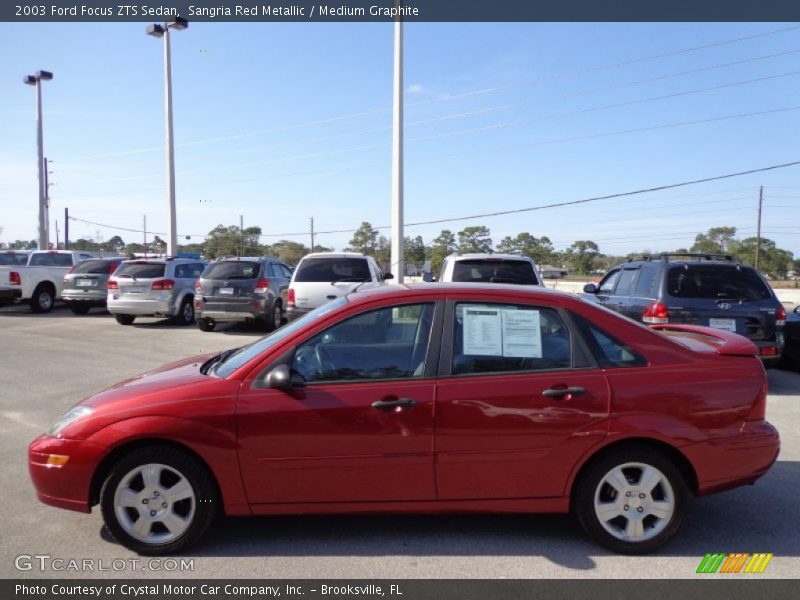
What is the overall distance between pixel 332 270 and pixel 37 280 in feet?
38.0

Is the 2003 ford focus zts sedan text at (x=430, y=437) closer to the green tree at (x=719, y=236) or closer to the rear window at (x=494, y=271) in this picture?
the rear window at (x=494, y=271)

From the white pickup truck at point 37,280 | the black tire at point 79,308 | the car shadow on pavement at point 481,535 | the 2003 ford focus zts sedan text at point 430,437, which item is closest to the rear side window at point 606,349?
the 2003 ford focus zts sedan text at point 430,437

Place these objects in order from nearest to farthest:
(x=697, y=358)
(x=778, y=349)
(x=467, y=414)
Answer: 1. (x=467, y=414)
2. (x=697, y=358)
3. (x=778, y=349)

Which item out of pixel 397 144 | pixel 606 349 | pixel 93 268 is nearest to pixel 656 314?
pixel 606 349

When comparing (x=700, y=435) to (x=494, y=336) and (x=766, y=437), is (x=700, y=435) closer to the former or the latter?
(x=766, y=437)

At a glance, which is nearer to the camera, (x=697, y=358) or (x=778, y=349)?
(x=697, y=358)

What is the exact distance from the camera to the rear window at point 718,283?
27.0 ft

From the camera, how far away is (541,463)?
3672 mm

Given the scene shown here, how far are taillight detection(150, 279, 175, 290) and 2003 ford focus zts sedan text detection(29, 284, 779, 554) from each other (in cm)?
1215

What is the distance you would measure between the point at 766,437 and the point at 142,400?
3.72 m

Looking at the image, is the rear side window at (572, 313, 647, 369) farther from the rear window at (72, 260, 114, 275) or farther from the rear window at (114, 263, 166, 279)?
the rear window at (72, 260, 114, 275)

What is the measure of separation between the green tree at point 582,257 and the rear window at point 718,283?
46.5 metres

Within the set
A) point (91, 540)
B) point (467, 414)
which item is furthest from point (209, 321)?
point (467, 414)

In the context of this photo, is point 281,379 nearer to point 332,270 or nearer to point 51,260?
point 332,270
